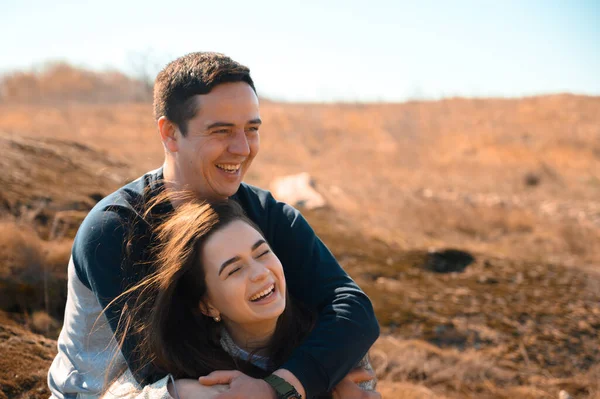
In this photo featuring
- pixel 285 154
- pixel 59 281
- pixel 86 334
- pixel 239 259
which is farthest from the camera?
pixel 285 154

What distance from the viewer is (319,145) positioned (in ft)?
109

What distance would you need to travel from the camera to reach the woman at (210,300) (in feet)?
8.22

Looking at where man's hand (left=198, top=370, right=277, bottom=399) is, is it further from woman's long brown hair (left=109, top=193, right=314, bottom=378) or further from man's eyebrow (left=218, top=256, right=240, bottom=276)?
man's eyebrow (left=218, top=256, right=240, bottom=276)

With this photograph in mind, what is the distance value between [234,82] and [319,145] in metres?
30.4

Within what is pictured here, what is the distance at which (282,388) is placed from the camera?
2.34 m

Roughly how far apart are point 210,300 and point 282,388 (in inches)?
19.7

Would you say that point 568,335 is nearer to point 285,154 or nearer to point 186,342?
point 186,342

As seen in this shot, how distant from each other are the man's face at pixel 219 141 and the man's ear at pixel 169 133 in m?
0.03

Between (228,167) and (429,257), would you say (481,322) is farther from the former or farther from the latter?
(228,167)

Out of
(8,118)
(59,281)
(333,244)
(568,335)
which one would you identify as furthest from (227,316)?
(8,118)

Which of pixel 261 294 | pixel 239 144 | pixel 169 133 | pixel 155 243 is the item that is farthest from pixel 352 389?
pixel 169 133

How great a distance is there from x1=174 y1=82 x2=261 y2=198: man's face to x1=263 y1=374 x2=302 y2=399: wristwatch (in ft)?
2.90

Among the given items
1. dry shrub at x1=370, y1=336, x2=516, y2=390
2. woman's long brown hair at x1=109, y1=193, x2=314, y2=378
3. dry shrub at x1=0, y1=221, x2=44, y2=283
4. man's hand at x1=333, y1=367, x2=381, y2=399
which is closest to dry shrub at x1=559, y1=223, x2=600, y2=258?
dry shrub at x1=370, y1=336, x2=516, y2=390

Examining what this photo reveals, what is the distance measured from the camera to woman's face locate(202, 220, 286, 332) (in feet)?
8.20
